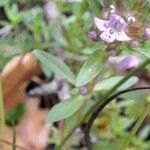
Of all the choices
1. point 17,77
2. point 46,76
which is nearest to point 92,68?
point 46,76

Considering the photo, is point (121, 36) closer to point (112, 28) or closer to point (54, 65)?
point (112, 28)

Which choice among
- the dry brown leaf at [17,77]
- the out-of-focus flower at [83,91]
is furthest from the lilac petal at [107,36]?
the dry brown leaf at [17,77]

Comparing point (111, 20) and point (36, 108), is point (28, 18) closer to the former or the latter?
point (36, 108)

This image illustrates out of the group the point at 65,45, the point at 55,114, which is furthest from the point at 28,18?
the point at 55,114

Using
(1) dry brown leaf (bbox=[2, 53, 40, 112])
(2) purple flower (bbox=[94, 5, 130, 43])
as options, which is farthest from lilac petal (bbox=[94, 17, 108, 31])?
(1) dry brown leaf (bbox=[2, 53, 40, 112])

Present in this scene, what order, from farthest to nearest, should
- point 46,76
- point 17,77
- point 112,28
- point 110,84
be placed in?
point 17,77 → point 46,76 → point 110,84 → point 112,28
